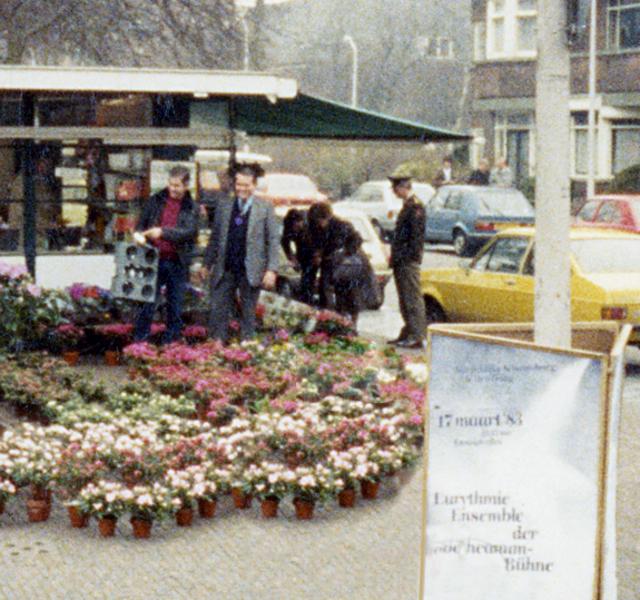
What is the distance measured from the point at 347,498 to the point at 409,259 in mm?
8560

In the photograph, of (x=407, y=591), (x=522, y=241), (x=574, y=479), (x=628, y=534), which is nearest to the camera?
(x=574, y=479)

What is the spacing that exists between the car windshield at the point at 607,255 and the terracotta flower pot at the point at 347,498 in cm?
740

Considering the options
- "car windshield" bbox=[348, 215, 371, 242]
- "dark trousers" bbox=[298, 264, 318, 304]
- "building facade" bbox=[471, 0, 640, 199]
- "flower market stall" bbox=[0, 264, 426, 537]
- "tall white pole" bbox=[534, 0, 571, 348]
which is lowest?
"flower market stall" bbox=[0, 264, 426, 537]

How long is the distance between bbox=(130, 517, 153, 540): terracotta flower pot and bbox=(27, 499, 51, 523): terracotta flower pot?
57cm

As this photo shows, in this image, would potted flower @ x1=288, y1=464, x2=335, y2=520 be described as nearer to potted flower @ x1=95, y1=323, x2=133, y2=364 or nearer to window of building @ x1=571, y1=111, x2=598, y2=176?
potted flower @ x1=95, y1=323, x2=133, y2=364

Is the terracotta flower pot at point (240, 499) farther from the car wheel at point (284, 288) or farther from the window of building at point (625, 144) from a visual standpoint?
the window of building at point (625, 144)

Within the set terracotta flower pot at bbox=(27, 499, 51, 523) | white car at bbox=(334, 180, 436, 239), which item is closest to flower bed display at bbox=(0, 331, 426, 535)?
terracotta flower pot at bbox=(27, 499, 51, 523)

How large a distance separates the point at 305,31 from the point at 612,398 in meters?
73.8

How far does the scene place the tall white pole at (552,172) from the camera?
6.75m

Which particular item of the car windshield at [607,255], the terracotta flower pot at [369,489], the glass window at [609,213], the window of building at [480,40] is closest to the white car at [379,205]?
the glass window at [609,213]

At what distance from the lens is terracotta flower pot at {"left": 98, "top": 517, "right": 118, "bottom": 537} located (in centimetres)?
844

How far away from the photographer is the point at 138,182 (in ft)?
55.3

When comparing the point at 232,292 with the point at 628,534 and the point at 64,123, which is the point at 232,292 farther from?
the point at 628,534

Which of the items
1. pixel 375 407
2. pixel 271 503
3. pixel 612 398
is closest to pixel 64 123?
pixel 375 407
